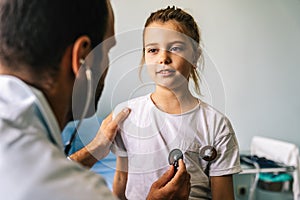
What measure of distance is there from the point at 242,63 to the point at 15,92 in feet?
3.44

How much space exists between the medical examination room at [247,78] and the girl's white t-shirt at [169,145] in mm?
40

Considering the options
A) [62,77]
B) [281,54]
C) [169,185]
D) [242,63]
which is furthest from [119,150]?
[281,54]

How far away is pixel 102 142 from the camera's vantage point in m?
0.74

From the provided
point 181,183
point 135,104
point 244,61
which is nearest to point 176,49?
point 135,104

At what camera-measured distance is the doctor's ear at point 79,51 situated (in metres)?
0.46

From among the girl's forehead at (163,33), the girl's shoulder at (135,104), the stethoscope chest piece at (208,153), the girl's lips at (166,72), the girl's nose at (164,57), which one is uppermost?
the girl's forehead at (163,33)

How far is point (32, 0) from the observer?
44 cm

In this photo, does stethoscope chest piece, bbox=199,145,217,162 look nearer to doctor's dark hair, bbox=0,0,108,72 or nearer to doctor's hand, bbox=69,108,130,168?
doctor's hand, bbox=69,108,130,168

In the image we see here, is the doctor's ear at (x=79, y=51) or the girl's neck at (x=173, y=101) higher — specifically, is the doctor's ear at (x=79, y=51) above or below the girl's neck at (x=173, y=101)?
above

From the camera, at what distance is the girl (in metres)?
0.72

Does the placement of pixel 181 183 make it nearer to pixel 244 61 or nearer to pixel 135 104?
pixel 135 104

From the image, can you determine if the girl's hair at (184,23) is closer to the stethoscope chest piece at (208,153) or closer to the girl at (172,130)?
the girl at (172,130)

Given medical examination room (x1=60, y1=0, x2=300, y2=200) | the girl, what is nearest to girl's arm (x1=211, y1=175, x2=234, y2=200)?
the girl

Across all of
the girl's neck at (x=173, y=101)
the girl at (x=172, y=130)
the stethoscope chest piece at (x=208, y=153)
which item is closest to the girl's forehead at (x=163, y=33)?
the girl at (x=172, y=130)
